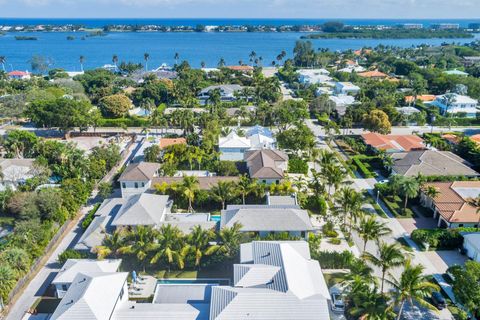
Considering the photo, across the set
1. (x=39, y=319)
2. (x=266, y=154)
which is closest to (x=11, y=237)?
(x=39, y=319)

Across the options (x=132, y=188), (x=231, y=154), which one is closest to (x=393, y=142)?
(x=231, y=154)

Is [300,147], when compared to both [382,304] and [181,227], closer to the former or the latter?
[181,227]

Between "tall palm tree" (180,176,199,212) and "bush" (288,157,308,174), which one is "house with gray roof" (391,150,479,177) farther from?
"tall palm tree" (180,176,199,212)

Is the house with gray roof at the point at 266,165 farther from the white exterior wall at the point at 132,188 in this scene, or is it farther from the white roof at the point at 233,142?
the white exterior wall at the point at 132,188

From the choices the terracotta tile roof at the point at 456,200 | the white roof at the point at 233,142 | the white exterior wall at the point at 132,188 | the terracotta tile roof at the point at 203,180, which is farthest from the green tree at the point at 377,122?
the white exterior wall at the point at 132,188

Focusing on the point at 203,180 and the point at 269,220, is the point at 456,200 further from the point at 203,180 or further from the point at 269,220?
the point at 203,180

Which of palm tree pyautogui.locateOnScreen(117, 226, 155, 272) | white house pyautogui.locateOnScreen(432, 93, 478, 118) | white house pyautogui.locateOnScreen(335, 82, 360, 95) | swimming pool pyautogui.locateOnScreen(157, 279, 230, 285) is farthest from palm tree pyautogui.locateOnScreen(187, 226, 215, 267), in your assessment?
white house pyautogui.locateOnScreen(335, 82, 360, 95)
